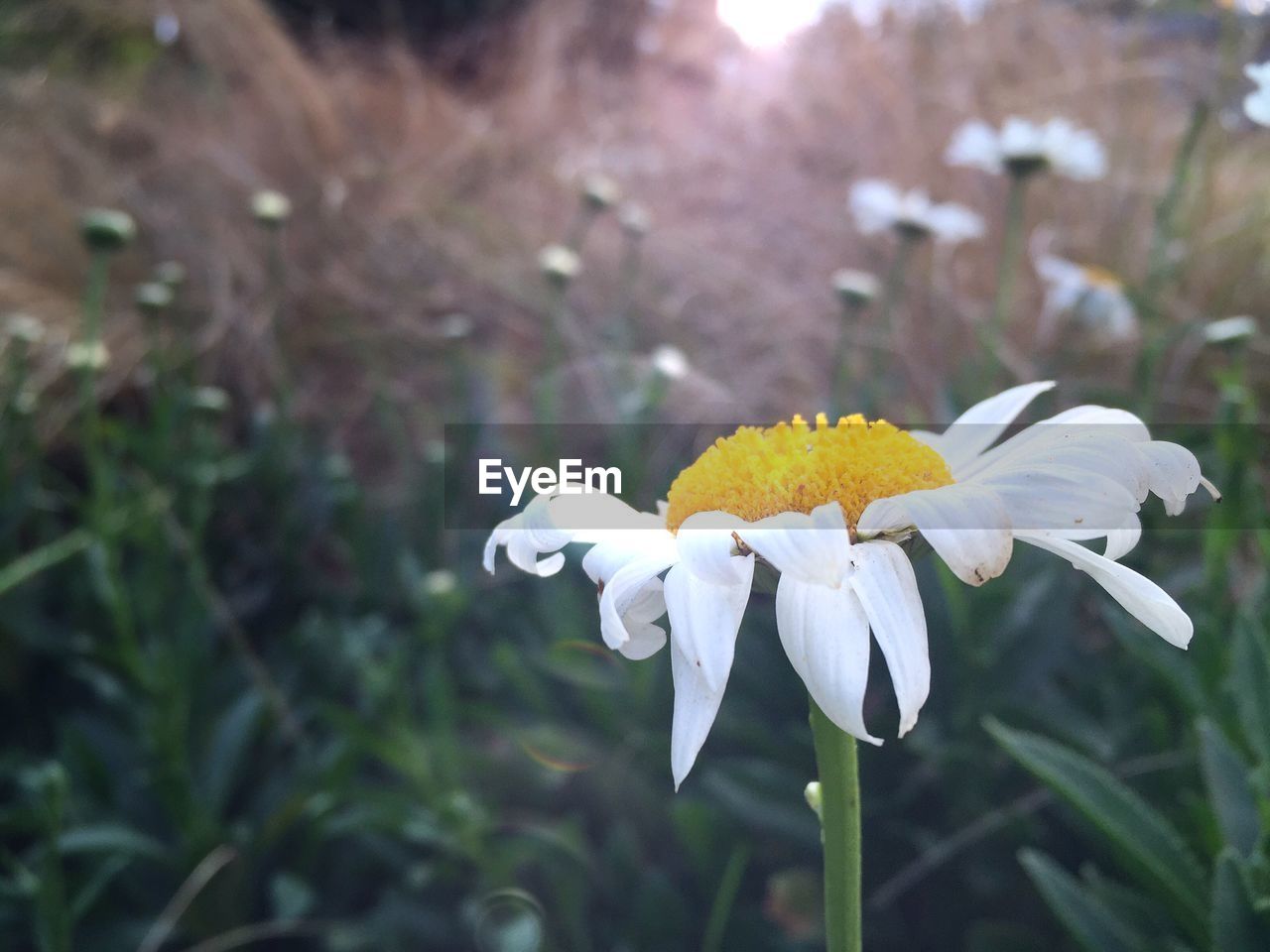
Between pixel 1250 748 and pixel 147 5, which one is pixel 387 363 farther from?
pixel 1250 748

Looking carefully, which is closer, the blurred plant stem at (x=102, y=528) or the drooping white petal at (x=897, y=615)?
the drooping white petal at (x=897, y=615)

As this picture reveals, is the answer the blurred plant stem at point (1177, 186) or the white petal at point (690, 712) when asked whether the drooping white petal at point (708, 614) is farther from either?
the blurred plant stem at point (1177, 186)

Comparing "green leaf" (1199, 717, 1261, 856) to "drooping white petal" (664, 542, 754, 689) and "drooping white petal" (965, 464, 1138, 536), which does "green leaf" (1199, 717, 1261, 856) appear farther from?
"drooping white petal" (664, 542, 754, 689)

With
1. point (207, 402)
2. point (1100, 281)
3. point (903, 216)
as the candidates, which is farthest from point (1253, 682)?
point (1100, 281)

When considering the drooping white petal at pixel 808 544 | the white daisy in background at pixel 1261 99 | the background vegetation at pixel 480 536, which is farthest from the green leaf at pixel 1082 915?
the white daisy in background at pixel 1261 99

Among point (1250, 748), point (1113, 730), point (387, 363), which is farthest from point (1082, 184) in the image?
point (1250, 748)

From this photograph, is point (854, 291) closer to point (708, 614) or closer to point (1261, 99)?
point (1261, 99)

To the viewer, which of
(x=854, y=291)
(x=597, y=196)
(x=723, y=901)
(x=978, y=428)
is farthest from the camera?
(x=597, y=196)
